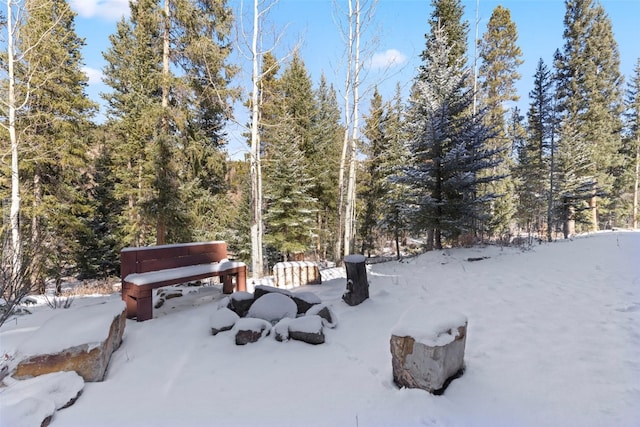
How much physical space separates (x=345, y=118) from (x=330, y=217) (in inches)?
403

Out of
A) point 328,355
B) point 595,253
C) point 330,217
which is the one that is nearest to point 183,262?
point 328,355

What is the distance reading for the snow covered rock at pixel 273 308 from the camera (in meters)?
4.02

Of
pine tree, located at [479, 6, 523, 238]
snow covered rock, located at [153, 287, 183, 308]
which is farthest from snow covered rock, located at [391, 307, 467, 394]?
pine tree, located at [479, 6, 523, 238]

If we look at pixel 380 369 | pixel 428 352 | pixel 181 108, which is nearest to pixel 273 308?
pixel 380 369

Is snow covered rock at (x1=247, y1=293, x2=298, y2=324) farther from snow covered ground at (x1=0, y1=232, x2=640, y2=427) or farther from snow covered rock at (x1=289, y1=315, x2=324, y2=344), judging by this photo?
snow covered ground at (x1=0, y1=232, x2=640, y2=427)

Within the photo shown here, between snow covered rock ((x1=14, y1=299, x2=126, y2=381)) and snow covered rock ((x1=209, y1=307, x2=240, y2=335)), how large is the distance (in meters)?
1.07

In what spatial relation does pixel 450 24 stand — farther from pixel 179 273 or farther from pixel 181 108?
pixel 179 273

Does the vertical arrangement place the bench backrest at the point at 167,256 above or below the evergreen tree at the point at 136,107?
below

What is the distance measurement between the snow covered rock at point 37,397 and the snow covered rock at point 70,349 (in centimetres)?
8

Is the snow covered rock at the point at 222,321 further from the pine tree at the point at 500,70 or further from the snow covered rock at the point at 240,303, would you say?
the pine tree at the point at 500,70

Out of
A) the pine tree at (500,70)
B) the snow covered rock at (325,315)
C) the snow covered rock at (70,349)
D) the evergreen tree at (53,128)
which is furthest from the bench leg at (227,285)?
the pine tree at (500,70)

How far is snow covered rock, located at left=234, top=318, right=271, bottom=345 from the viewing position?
346 centimetres

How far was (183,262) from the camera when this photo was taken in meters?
4.94

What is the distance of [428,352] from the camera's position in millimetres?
2326
